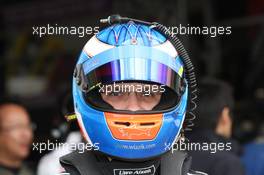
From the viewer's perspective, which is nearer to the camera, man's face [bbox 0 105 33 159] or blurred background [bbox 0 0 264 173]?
man's face [bbox 0 105 33 159]

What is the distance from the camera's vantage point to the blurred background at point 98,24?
233 inches

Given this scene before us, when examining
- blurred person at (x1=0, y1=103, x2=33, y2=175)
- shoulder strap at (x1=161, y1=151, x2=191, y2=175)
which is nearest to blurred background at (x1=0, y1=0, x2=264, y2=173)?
blurred person at (x1=0, y1=103, x2=33, y2=175)

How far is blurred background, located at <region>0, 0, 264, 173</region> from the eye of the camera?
591cm

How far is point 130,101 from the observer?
185 centimetres

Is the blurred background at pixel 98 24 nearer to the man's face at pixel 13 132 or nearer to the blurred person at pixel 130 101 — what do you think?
the man's face at pixel 13 132

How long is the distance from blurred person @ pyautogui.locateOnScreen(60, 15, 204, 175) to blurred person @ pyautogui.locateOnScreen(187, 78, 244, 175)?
85 cm

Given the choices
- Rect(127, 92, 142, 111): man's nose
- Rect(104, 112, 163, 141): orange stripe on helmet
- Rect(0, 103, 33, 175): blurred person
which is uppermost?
Rect(127, 92, 142, 111): man's nose

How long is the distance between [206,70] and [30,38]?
2.31 m

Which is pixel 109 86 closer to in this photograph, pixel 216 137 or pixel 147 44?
pixel 147 44

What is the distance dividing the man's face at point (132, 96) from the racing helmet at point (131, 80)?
2 cm

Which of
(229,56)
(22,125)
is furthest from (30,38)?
(22,125)

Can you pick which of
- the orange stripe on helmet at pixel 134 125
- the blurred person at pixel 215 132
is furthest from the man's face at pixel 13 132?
the orange stripe on helmet at pixel 134 125

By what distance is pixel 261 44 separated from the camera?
6215mm

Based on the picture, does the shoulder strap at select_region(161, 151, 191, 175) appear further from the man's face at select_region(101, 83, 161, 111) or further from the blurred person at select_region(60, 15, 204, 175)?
the man's face at select_region(101, 83, 161, 111)
